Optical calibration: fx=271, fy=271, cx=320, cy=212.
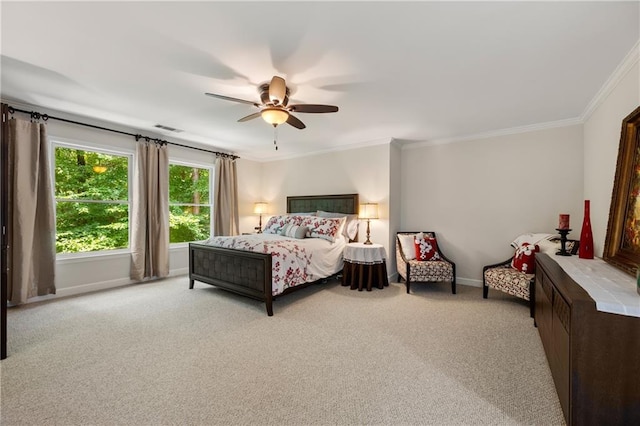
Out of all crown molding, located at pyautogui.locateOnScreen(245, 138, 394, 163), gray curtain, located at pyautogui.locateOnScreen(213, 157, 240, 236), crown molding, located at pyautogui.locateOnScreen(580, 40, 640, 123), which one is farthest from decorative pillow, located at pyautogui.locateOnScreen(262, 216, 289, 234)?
crown molding, located at pyautogui.locateOnScreen(580, 40, 640, 123)

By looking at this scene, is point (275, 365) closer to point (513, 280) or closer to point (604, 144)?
point (513, 280)

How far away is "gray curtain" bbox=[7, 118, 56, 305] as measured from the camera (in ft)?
10.7

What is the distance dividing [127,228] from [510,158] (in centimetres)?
613

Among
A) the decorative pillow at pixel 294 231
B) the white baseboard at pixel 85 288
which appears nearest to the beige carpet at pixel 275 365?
the white baseboard at pixel 85 288

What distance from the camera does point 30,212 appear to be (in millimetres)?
3332

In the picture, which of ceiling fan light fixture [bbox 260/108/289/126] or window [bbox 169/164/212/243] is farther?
window [bbox 169/164/212/243]

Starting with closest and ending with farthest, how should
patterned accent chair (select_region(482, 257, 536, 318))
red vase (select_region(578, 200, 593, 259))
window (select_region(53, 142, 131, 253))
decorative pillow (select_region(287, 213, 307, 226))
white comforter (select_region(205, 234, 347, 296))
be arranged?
red vase (select_region(578, 200, 593, 259)) → patterned accent chair (select_region(482, 257, 536, 318)) → white comforter (select_region(205, 234, 347, 296)) → window (select_region(53, 142, 131, 253)) → decorative pillow (select_region(287, 213, 307, 226))

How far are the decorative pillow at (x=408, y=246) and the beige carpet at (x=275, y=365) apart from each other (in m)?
1.00

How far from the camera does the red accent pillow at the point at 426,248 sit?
432 centimetres

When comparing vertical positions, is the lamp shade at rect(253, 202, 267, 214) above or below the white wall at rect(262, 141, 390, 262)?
below

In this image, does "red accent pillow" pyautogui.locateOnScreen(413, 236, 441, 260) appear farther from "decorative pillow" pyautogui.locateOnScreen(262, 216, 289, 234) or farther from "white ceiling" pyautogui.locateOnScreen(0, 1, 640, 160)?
"decorative pillow" pyautogui.locateOnScreen(262, 216, 289, 234)

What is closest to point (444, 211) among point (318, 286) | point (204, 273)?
point (318, 286)

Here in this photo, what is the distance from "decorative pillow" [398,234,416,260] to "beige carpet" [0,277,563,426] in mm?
998

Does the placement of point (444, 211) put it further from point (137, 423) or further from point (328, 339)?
point (137, 423)
